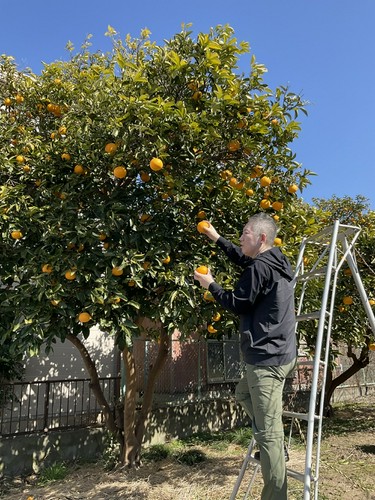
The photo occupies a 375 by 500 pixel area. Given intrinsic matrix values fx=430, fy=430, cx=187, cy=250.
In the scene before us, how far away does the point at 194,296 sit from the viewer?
14.6ft

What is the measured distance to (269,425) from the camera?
9.07 feet

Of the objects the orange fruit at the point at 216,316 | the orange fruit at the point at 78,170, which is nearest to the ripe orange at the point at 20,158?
the orange fruit at the point at 78,170

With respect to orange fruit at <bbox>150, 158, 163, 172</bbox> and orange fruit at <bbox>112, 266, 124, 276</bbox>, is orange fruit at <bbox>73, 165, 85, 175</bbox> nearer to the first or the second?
orange fruit at <bbox>150, 158, 163, 172</bbox>

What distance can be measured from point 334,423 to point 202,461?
179 inches

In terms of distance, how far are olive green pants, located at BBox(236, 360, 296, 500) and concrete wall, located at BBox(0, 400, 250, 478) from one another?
4833 mm

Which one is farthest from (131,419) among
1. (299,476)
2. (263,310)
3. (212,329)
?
(263,310)

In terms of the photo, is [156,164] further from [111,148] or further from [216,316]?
[216,316]

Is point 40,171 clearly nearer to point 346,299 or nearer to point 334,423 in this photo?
point 346,299

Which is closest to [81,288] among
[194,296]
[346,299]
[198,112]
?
[194,296]

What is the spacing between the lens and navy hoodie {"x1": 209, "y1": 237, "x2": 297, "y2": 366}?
2.86m

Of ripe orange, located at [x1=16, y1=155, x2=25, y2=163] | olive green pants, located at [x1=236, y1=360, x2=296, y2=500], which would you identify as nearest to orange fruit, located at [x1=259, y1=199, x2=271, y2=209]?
olive green pants, located at [x1=236, y1=360, x2=296, y2=500]

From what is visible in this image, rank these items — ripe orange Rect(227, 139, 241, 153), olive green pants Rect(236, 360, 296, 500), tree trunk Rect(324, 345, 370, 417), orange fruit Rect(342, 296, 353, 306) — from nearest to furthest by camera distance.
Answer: olive green pants Rect(236, 360, 296, 500) < ripe orange Rect(227, 139, 241, 153) < orange fruit Rect(342, 296, 353, 306) < tree trunk Rect(324, 345, 370, 417)

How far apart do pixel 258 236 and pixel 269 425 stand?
51.7 inches

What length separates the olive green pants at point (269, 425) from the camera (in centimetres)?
272
